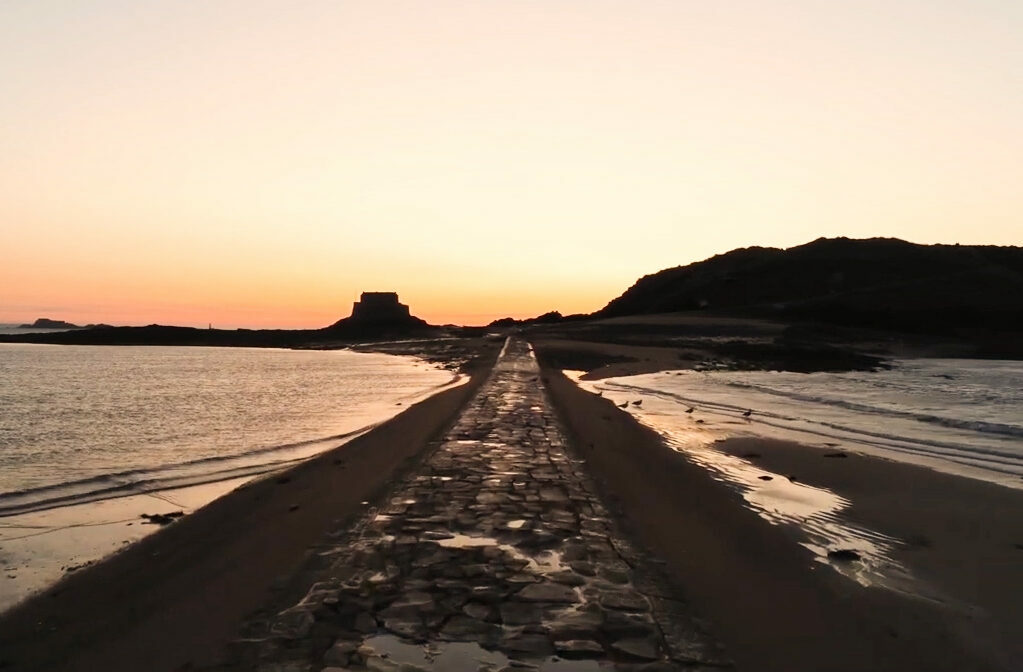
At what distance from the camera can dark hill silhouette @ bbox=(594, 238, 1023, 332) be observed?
64125mm

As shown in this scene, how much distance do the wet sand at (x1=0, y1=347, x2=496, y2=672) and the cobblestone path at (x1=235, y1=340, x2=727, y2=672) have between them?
44 cm

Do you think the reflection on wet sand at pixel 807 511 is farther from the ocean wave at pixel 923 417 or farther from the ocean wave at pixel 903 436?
the ocean wave at pixel 923 417

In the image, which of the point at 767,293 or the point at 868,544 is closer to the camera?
the point at 868,544

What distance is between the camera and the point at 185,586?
20.7 ft

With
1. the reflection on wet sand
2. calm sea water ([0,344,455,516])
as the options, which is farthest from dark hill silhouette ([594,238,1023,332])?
the reflection on wet sand

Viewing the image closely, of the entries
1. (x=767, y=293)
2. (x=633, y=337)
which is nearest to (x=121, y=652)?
(x=633, y=337)

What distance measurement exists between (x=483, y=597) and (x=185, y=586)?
2.72 m

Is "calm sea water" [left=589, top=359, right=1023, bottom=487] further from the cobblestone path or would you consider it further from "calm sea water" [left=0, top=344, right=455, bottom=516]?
"calm sea water" [left=0, top=344, right=455, bottom=516]

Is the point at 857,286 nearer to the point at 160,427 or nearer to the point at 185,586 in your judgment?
the point at 160,427

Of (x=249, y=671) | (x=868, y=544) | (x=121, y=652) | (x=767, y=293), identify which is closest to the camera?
(x=249, y=671)

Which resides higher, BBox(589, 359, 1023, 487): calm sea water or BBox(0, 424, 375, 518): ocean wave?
BBox(589, 359, 1023, 487): calm sea water

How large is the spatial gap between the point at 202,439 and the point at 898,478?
1383 cm

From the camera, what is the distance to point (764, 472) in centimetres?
1195

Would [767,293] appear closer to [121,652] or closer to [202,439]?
[202,439]
